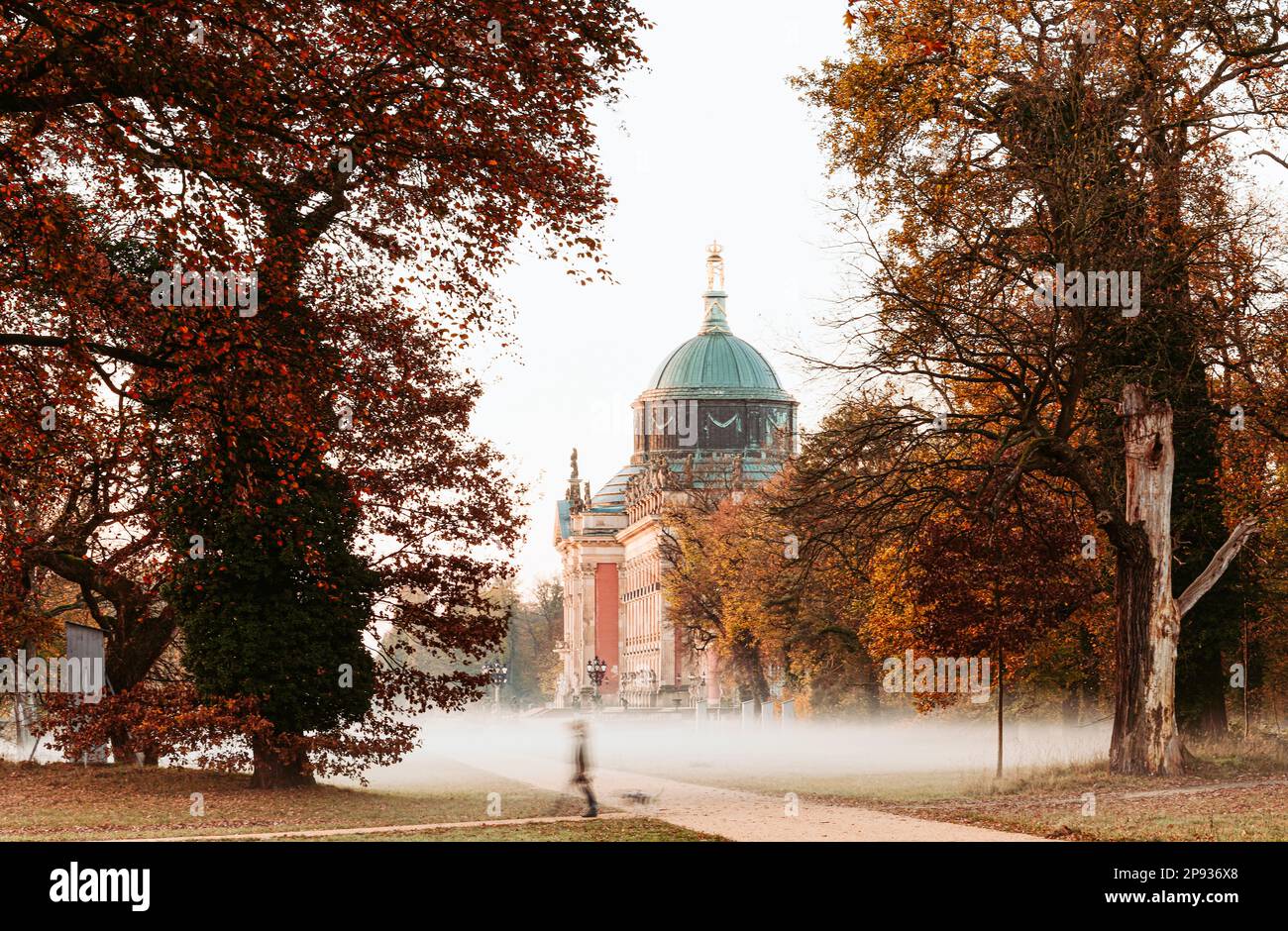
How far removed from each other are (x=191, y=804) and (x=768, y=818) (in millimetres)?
8116

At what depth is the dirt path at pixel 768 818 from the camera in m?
17.9

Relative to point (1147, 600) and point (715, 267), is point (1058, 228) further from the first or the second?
point (715, 267)

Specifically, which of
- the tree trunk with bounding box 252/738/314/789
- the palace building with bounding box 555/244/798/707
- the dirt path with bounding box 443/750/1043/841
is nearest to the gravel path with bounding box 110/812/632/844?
the dirt path with bounding box 443/750/1043/841

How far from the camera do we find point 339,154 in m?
17.5

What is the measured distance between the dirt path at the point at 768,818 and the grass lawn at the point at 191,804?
165 centimetres

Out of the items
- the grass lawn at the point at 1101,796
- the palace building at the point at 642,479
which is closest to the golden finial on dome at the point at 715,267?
the palace building at the point at 642,479

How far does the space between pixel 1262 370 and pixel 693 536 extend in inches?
1619

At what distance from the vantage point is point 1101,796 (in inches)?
879

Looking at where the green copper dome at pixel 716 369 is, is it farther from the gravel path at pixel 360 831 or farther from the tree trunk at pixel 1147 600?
the gravel path at pixel 360 831

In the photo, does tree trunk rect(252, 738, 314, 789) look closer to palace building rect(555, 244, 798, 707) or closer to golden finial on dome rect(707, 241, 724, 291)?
palace building rect(555, 244, 798, 707)

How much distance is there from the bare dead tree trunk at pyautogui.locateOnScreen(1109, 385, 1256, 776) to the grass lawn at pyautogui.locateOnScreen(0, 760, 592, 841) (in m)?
8.87

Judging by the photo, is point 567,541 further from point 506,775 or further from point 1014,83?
point 1014,83

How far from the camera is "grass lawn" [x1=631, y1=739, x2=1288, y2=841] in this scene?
1772 centimetres
